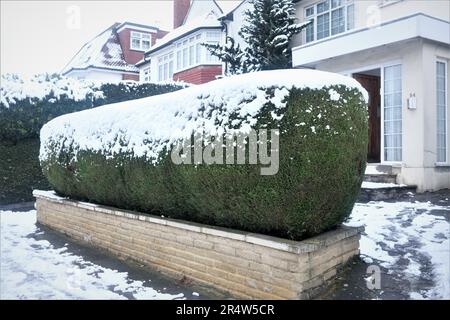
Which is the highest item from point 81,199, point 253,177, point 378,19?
point 378,19

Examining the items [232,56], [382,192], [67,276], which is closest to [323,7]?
[232,56]

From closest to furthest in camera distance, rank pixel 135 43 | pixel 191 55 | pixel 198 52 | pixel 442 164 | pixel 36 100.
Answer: pixel 442 164
pixel 36 100
pixel 198 52
pixel 191 55
pixel 135 43

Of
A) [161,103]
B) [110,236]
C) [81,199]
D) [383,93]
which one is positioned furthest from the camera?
[383,93]

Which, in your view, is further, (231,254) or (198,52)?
(198,52)

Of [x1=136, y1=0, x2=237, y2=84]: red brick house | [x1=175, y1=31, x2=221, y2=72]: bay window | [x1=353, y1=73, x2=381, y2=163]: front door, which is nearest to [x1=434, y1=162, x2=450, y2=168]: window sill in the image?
[x1=353, y1=73, x2=381, y2=163]: front door

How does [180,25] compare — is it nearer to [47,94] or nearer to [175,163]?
[47,94]

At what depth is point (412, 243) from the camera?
497 cm

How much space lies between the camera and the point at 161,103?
5191 millimetres

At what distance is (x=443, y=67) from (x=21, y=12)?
8.92 m

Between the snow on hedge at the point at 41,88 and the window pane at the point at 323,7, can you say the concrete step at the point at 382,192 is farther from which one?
the snow on hedge at the point at 41,88

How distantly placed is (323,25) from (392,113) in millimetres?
5599

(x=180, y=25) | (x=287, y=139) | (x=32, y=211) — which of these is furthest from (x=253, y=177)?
(x=180, y=25)

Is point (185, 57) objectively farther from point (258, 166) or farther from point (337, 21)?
point (258, 166)

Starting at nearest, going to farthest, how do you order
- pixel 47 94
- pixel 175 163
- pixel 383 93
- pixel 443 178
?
pixel 175 163 → pixel 443 178 → pixel 383 93 → pixel 47 94
